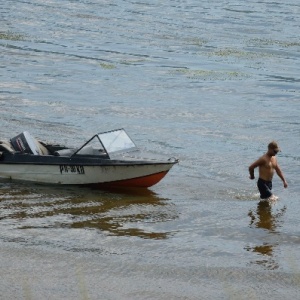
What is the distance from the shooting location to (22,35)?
162 feet

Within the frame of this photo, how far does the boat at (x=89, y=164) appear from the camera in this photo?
747 inches

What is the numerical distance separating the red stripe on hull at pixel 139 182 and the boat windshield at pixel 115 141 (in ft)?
2.34

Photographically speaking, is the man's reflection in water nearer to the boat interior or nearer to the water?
the water

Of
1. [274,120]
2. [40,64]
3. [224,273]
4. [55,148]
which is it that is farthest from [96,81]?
[224,273]

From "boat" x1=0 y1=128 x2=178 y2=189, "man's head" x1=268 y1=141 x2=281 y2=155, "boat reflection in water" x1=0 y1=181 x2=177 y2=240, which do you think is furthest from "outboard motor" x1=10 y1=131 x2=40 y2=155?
"man's head" x1=268 y1=141 x2=281 y2=155

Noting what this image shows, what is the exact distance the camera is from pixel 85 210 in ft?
58.3

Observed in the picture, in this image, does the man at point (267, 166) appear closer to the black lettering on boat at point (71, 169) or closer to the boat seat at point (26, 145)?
the black lettering on boat at point (71, 169)

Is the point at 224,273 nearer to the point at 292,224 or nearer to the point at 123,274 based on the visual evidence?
the point at 123,274

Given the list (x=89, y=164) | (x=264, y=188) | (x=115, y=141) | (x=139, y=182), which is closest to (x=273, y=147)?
(x=264, y=188)

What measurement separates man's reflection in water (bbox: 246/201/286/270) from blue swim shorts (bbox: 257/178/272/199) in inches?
6.7

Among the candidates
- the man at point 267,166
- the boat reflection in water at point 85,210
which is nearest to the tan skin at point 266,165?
the man at point 267,166

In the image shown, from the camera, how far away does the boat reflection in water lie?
16.3m

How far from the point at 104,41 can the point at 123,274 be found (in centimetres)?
3658

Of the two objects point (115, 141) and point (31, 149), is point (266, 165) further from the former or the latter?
point (31, 149)
